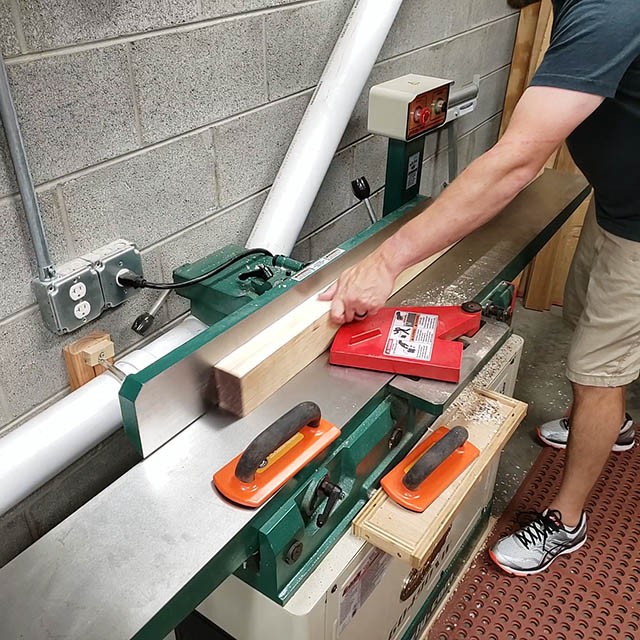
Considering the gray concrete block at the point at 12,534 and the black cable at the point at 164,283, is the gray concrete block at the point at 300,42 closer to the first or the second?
the black cable at the point at 164,283

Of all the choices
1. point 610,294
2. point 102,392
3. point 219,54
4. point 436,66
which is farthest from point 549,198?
point 102,392

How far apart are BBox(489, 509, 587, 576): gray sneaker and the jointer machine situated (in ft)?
1.39

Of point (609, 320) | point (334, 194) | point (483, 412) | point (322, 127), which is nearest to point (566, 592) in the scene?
point (609, 320)

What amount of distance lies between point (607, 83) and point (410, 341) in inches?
20.7

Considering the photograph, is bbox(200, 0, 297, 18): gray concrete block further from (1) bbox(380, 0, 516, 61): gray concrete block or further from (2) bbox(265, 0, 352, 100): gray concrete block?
(1) bbox(380, 0, 516, 61): gray concrete block

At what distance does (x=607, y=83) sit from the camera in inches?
40.3

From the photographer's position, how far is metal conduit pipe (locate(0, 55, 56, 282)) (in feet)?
2.91

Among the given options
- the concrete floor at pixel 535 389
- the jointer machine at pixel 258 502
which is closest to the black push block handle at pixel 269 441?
the jointer machine at pixel 258 502

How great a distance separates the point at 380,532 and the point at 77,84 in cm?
83

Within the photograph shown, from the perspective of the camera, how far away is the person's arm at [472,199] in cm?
106

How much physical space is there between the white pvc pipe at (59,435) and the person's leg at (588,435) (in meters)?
1.08

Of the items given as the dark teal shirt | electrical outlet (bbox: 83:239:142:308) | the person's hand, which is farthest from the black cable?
the dark teal shirt

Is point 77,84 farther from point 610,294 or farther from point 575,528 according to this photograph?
point 575,528

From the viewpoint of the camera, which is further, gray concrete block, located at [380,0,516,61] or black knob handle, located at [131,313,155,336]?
gray concrete block, located at [380,0,516,61]
